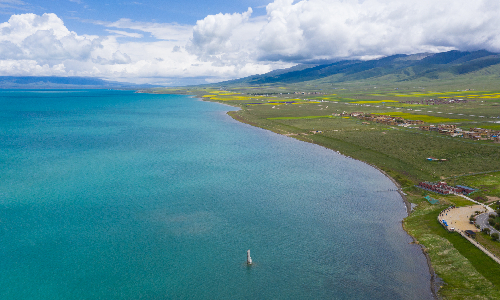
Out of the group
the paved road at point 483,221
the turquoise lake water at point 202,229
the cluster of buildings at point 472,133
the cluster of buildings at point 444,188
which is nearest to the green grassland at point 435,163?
the cluster of buildings at point 444,188

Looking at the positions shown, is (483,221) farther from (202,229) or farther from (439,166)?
(202,229)

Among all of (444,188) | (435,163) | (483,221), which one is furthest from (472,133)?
(483,221)

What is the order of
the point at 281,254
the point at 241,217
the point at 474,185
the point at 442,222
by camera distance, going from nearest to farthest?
the point at 281,254, the point at 442,222, the point at 241,217, the point at 474,185

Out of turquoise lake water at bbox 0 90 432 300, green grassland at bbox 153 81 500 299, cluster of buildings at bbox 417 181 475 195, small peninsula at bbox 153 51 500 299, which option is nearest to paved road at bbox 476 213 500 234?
small peninsula at bbox 153 51 500 299

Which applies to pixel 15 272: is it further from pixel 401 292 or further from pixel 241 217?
pixel 401 292

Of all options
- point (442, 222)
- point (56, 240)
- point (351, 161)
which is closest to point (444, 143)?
point (351, 161)

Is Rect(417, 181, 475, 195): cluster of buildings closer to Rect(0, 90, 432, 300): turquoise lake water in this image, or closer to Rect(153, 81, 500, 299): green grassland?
Rect(153, 81, 500, 299): green grassland
